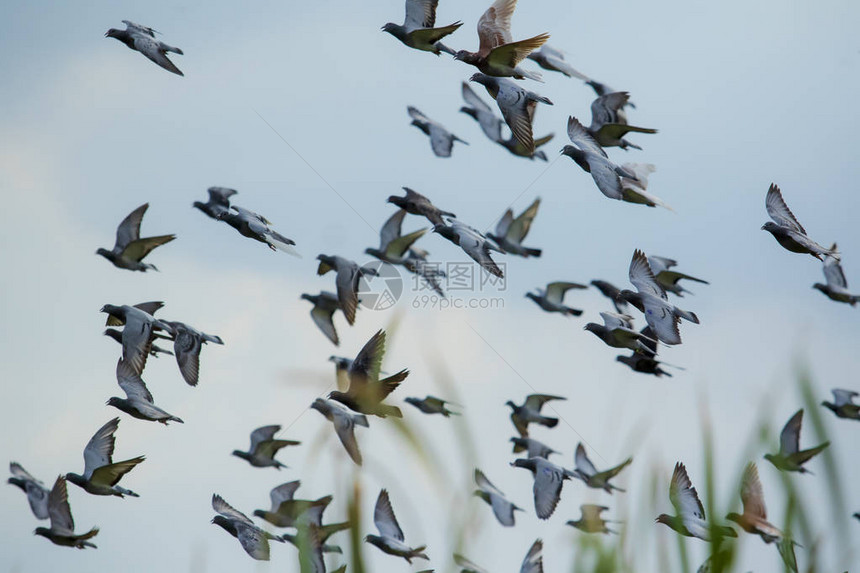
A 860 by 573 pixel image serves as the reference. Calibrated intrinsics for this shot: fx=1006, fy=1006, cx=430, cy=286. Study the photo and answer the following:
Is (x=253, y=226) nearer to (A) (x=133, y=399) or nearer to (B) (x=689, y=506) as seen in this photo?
(A) (x=133, y=399)

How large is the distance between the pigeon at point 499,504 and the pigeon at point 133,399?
5854 mm

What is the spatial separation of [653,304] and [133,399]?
819cm

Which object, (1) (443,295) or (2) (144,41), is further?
(2) (144,41)

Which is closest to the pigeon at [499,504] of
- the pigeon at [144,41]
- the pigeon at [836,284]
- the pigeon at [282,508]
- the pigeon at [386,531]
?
the pigeon at [386,531]

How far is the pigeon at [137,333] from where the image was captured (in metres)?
15.9

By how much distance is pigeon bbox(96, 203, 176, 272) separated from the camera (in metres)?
17.1

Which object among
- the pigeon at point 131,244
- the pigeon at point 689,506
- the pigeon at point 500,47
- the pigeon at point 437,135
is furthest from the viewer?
the pigeon at point 437,135

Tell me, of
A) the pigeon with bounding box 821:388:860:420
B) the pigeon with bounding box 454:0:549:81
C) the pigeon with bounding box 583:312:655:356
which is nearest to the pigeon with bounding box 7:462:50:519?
the pigeon with bounding box 583:312:655:356

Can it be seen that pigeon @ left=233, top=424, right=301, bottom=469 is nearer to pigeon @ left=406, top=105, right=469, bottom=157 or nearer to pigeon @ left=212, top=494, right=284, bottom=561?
pigeon @ left=212, top=494, right=284, bottom=561

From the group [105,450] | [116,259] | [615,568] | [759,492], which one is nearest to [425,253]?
[116,259]

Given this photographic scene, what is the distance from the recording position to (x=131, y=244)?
17.1 m

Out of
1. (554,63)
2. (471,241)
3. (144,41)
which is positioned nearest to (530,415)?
(471,241)

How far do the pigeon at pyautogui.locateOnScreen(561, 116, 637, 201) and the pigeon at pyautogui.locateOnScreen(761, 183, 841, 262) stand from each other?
9.13 feet

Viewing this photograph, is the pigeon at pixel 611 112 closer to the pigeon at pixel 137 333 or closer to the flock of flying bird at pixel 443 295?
the flock of flying bird at pixel 443 295
